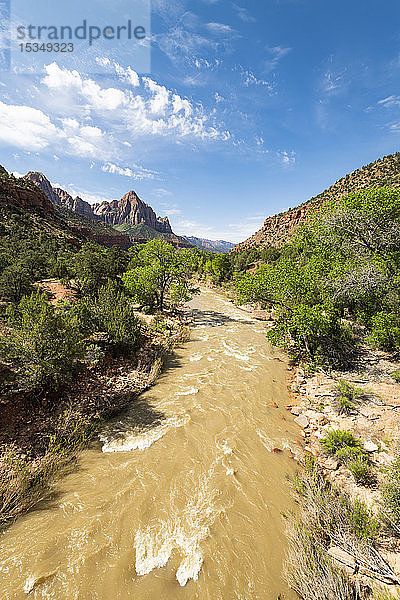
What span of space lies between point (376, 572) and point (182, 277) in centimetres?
1958

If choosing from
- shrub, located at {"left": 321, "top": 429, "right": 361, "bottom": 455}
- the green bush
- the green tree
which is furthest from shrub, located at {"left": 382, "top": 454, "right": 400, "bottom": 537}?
the green tree

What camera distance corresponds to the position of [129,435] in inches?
287

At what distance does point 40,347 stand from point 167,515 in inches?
232

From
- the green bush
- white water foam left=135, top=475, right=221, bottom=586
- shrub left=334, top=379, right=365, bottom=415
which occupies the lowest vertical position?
white water foam left=135, top=475, right=221, bottom=586

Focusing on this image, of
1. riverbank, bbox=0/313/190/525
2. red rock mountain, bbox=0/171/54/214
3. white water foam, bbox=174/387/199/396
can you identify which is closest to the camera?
riverbank, bbox=0/313/190/525

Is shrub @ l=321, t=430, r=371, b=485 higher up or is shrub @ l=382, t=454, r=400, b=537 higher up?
shrub @ l=382, t=454, r=400, b=537

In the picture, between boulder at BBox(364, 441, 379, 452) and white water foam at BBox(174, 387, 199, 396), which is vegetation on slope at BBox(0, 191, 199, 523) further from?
boulder at BBox(364, 441, 379, 452)

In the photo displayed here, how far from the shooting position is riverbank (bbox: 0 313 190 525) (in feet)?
16.0

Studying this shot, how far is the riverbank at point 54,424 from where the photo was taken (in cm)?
489

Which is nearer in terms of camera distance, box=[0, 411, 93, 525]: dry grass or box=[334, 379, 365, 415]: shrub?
box=[0, 411, 93, 525]: dry grass

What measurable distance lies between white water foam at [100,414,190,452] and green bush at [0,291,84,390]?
2.66 meters

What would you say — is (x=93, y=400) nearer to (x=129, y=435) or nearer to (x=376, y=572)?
(x=129, y=435)

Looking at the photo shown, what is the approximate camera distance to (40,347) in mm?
7340

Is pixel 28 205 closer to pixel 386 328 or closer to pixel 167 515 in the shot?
pixel 167 515
